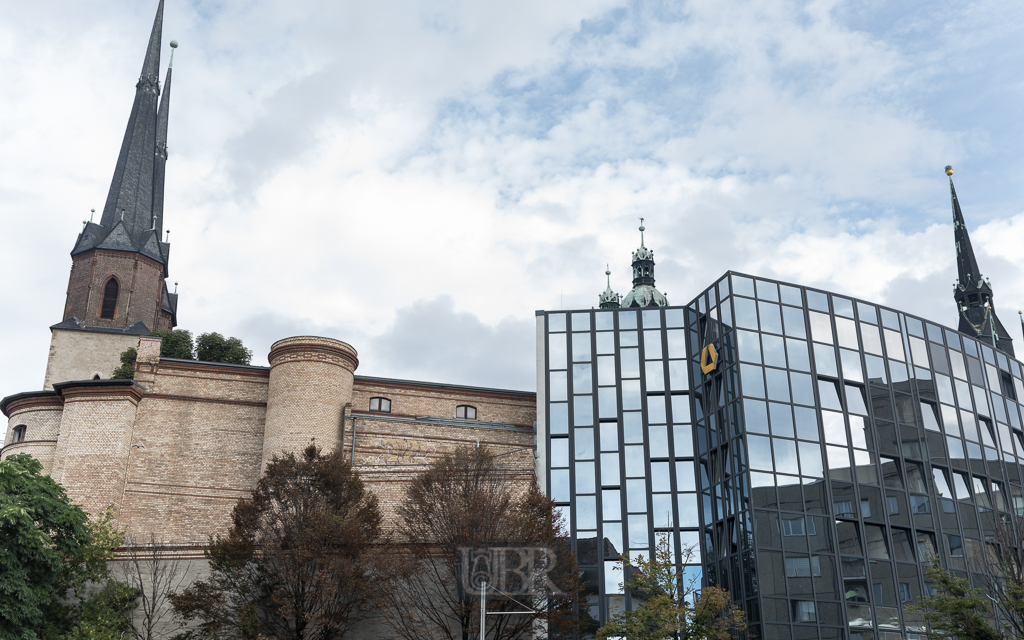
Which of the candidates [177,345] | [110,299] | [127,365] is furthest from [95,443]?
[110,299]

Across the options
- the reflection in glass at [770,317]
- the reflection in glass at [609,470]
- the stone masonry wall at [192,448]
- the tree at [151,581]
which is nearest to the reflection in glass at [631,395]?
the reflection in glass at [609,470]

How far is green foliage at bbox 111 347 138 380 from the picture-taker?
173 feet

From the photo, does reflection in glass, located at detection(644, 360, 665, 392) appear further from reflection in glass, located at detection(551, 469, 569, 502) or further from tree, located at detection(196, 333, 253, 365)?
tree, located at detection(196, 333, 253, 365)

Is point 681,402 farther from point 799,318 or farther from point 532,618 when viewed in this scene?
point 532,618

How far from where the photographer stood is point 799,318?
126ft

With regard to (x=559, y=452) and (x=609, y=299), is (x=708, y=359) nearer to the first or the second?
(x=559, y=452)

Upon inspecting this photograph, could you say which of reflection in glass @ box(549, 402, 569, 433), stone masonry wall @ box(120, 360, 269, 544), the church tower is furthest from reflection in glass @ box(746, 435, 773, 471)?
the church tower

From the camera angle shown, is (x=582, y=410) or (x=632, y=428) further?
(x=582, y=410)

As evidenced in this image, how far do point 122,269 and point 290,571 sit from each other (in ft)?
131

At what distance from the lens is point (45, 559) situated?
1152 inches

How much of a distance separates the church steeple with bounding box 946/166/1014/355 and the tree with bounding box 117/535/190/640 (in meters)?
74.2

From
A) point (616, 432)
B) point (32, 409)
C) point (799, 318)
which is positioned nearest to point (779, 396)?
point (799, 318)

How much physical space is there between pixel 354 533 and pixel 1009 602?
64.8 ft

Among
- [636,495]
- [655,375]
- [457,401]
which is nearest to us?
[636,495]
